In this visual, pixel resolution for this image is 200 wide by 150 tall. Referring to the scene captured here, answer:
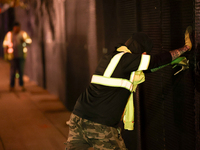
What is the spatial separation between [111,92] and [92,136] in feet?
1.64

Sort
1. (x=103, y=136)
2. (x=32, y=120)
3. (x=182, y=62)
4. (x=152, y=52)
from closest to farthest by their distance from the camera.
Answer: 1. (x=103, y=136)
2. (x=182, y=62)
3. (x=152, y=52)
4. (x=32, y=120)

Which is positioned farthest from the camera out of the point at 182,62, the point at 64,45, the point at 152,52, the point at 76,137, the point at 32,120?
the point at 64,45

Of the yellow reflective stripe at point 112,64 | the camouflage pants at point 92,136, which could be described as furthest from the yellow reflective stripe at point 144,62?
the camouflage pants at point 92,136

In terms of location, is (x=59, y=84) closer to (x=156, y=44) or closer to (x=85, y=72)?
(x=85, y=72)

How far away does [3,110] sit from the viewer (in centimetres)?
805

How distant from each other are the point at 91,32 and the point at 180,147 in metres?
3.09

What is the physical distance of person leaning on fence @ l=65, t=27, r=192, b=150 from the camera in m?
3.35

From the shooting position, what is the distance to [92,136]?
138 inches

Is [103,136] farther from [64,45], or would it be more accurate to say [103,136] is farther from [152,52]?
[64,45]

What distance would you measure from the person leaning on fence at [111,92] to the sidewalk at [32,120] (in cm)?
220

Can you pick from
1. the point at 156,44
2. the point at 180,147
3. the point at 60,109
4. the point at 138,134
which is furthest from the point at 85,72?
the point at 180,147

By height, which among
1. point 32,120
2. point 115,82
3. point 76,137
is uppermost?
point 115,82

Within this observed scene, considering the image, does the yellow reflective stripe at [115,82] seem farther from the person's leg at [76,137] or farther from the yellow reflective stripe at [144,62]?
the person's leg at [76,137]

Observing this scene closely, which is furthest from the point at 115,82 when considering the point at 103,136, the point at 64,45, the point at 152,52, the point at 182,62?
the point at 64,45
